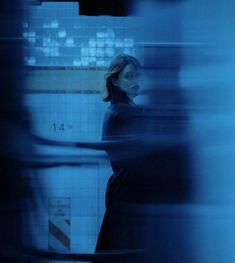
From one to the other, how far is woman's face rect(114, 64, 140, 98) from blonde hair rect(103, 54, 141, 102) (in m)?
0.01

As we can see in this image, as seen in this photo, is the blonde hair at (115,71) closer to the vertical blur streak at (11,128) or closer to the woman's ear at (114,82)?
the woman's ear at (114,82)

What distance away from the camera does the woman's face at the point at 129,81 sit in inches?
120

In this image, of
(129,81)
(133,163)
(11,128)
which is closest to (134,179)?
(133,163)

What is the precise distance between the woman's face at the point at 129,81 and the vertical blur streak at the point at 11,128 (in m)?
0.36

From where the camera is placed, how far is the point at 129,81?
307 cm

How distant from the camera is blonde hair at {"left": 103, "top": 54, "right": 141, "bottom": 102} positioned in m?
3.02

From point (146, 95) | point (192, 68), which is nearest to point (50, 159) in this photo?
point (146, 95)

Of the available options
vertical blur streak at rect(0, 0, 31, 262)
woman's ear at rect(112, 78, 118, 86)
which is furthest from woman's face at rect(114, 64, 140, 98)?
vertical blur streak at rect(0, 0, 31, 262)

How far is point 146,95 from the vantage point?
303 centimetres

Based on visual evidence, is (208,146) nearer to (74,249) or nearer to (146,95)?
(146,95)

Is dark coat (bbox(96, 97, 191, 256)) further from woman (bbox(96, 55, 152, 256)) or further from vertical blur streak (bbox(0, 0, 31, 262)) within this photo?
vertical blur streak (bbox(0, 0, 31, 262))

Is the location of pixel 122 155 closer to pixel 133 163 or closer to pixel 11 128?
pixel 133 163

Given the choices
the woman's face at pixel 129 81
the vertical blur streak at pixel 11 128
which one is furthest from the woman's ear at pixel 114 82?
the vertical blur streak at pixel 11 128

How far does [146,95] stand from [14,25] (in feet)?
1.78
